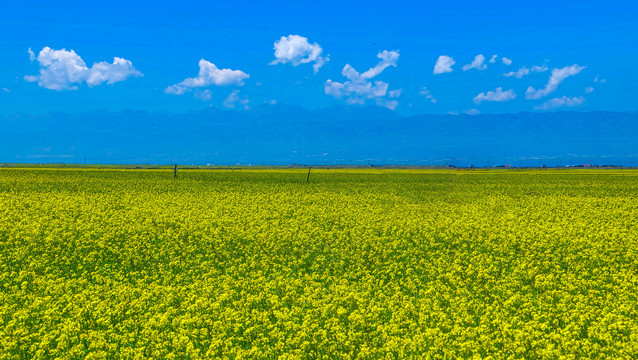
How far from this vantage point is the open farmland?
9102 millimetres

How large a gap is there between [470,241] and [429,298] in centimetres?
820

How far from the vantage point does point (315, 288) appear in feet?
41.3

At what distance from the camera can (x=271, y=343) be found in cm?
940

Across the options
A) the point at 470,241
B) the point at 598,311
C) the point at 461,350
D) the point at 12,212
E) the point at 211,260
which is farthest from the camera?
the point at 12,212

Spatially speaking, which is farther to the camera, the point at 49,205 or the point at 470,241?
the point at 49,205

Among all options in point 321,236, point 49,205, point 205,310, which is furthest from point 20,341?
point 49,205

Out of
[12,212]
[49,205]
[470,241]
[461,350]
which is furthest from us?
[49,205]

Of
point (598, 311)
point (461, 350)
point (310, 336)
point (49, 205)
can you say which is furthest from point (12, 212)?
point (598, 311)

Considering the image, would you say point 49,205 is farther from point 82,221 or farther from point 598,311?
point 598,311

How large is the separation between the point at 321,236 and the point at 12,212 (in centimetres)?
1702

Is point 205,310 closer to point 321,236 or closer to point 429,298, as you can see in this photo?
Result: point 429,298

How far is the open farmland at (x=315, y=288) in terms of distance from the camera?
9102mm

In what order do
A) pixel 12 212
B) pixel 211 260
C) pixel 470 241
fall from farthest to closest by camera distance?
pixel 12 212 < pixel 470 241 < pixel 211 260

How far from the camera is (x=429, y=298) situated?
11.8 metres
